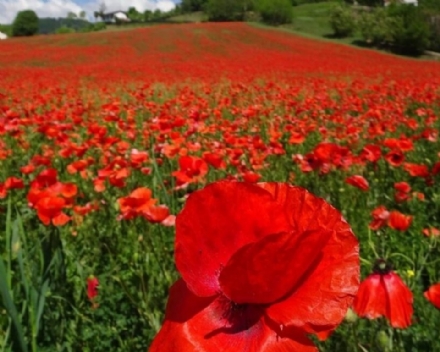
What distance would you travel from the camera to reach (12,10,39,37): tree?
58375 millimetres

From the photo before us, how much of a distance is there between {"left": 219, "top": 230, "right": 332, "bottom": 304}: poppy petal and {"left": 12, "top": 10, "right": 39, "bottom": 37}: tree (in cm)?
6323

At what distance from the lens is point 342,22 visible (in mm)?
42094

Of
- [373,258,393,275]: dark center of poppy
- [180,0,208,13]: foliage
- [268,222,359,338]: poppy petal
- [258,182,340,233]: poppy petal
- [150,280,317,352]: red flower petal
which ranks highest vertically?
[258,182,340,233]: poppy petal

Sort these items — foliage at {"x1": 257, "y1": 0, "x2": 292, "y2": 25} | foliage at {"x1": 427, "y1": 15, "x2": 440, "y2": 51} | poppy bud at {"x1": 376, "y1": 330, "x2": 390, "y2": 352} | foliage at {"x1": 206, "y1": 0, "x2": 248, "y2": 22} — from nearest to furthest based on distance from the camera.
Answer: poppy bud at {"x1": 376, "y1": 330, "x2": 390, "y2": 352}
foliage at {"x1": 427, "y1": 15, "x2": 440, "y2": 51}
foliage at {"x1": 257, "y1": 0, "x2": 292, "y2": 25}
foliage at {"x1": 206, "y1": 0, "x2": 248, "y2": 22}

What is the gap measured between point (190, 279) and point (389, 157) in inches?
87.5

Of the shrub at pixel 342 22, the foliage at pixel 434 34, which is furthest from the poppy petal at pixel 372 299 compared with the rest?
the shrub at pixel 342 22

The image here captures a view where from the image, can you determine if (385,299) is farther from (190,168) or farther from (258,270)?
(190,168)

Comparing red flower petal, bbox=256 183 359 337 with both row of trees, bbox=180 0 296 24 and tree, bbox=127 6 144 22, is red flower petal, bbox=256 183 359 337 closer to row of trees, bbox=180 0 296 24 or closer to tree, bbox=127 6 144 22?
row of trees, bbox=180 0 296 24

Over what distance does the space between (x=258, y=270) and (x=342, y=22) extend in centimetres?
4423

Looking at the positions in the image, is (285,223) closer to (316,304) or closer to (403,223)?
(316,304)

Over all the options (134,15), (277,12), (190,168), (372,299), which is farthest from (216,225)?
(134,15)

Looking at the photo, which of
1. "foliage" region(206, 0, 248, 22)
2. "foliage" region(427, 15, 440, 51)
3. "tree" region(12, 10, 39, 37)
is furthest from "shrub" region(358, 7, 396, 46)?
"tree" region(12, 10, 39, 37)

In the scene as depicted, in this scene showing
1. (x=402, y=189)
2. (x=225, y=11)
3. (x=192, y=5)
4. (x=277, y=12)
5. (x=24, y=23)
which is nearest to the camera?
(x=402, y=189)

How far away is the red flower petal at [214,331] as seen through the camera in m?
0.49
